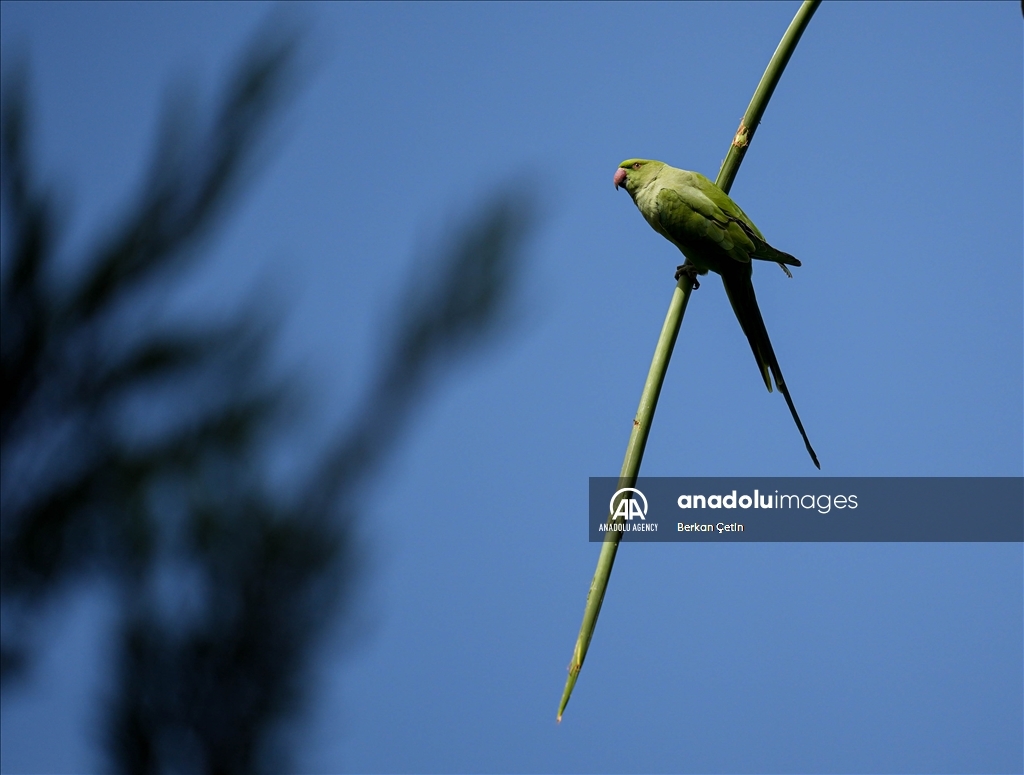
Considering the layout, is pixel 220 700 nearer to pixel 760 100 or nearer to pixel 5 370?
pixel 5 370

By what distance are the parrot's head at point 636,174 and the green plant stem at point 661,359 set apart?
465 millimetres

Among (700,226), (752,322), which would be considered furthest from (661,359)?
(700,226)

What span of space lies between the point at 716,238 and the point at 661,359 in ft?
1.44

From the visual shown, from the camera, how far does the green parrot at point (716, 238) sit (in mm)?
741

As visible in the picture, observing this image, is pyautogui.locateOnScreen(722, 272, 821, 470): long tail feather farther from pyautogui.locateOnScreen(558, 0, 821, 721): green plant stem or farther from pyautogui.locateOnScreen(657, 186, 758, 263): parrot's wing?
pyautogui.locateOnScreen(558, 0, 821, 721): green plant stem

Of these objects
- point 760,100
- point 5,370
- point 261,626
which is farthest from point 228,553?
point 760,100

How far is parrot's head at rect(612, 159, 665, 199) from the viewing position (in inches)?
40.3

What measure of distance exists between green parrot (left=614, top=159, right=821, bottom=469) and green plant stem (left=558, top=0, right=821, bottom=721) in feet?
0.63

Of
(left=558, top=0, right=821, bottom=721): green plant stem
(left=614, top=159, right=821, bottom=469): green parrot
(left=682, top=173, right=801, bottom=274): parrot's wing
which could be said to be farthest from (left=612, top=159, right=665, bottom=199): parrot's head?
(left=558, top=0, right=821, bottom=721): green plant stem

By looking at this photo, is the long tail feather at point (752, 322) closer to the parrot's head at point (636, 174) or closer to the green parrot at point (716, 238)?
the green parrot at point (716, 238)

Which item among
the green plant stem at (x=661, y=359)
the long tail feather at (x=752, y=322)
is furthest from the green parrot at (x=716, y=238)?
the green plant stem at (x=661, y=359)

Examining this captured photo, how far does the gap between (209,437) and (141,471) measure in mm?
50

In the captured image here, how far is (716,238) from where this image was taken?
827 millimetres

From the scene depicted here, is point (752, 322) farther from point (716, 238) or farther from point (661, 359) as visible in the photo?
point (661, 359)
